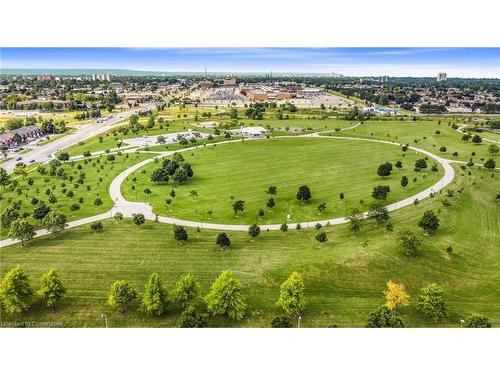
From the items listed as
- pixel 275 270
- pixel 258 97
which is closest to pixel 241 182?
pixel 275 270

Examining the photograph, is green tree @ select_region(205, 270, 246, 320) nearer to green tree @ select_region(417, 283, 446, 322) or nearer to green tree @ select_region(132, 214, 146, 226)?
green tree @ select_region(417, 283, 446, 322)

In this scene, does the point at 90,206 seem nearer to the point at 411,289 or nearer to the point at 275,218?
the point at 275,218

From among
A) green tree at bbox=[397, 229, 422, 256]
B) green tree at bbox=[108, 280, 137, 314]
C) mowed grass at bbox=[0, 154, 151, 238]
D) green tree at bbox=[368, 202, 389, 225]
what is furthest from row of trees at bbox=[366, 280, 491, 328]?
mowed grass at bbox=[0, 154, 151, 238]

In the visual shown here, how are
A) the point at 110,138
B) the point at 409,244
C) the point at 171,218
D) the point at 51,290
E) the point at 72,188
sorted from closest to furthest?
the point at 51,290, the point at 409,244, the point at 171,218, the point at 72,188, the point at 110,138

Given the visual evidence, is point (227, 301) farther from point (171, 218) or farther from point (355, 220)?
point (171, 218)

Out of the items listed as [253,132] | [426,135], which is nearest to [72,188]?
[253,132]

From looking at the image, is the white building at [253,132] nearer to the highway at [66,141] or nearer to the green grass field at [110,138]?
the green grass field at [110,138]
